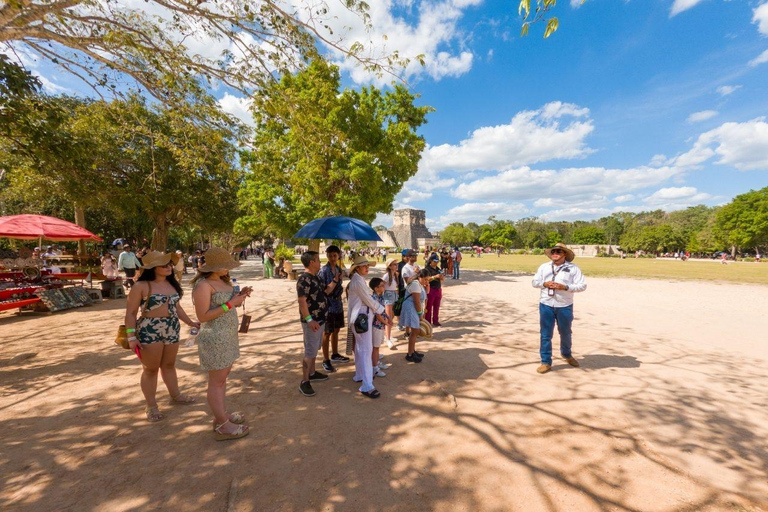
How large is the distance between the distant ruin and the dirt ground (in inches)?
3151

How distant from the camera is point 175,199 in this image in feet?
54.7

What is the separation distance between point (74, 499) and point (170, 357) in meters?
1.29

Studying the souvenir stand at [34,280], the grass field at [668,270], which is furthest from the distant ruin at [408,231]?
the souvenir stand at [34,280]

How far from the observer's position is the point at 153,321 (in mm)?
3164

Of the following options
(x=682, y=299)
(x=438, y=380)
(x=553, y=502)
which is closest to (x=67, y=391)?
(x=438, y=380)

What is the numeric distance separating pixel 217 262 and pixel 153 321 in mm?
1050

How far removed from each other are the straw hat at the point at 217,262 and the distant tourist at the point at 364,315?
148 centimetres

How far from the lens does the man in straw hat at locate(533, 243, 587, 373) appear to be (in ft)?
15.0

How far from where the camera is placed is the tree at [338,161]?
13102 millimetres

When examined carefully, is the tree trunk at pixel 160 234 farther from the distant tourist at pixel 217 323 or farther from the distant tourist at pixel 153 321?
the distant tourist at pixel 217 323

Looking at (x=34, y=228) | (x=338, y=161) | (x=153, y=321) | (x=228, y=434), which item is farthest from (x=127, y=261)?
(x=228, y=434)

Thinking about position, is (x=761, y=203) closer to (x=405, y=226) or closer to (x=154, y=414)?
(x=405, y=226)

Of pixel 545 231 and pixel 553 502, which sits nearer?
pixel 553 502

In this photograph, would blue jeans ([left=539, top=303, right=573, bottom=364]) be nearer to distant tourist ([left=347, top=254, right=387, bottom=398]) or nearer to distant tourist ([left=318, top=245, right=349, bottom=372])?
distant tourist ([left=347, top=254, right=387, bottom=398])
